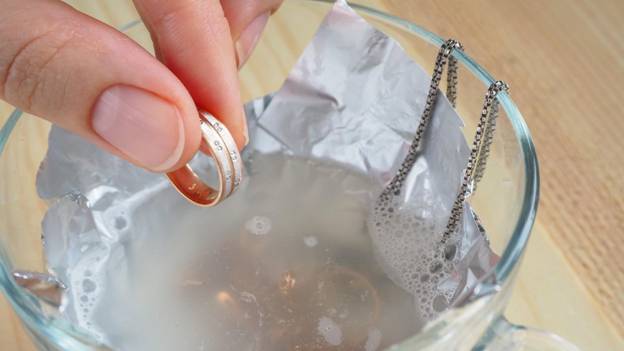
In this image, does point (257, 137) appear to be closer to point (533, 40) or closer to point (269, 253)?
point (269, 253)

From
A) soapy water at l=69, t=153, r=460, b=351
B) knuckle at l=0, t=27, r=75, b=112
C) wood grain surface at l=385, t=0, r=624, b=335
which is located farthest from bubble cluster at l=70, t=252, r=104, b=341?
wood grain surface at l=385, t=0, r=624, b=335

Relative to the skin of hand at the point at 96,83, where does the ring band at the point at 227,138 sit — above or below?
below

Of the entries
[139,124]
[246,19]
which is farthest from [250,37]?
[139,124]

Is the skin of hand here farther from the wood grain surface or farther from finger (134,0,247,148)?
the wood grain surface

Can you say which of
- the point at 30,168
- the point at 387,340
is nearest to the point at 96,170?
the point at 30,168

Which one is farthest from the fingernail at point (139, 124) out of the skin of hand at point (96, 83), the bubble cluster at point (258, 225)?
the bubble cluster at point (258, 225)

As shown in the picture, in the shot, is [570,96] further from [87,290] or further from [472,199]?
[87,290]

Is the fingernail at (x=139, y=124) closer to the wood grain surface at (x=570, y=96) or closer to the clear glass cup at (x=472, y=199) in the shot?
the clear glass cup at (x=472, y=199)
